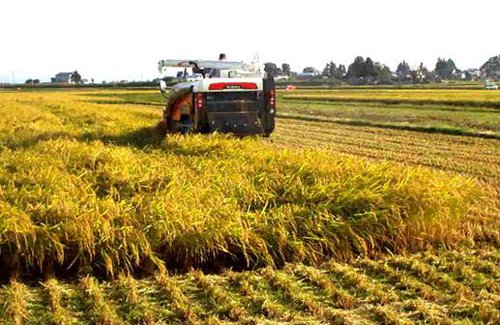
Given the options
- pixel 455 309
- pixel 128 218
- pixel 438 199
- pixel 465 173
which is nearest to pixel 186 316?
pixel 128 218

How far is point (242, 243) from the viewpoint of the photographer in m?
5.04

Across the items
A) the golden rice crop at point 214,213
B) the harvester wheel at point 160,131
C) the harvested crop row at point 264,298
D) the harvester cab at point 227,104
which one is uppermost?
the harvester cab at point 227,104

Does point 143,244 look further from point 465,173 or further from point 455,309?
point 465,173

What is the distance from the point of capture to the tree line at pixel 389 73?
110m

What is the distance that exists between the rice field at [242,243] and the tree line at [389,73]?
9414 centimetres

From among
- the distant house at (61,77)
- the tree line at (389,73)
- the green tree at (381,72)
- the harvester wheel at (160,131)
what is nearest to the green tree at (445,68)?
the tree line at (389,73)

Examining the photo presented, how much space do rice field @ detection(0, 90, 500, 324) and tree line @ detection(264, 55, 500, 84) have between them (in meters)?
94.1

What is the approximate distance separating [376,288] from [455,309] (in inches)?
23.9

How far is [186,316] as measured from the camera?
3.87m

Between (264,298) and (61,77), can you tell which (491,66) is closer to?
(61,77)

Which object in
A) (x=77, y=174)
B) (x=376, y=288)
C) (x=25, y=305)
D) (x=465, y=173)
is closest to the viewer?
(x=25, y=305)

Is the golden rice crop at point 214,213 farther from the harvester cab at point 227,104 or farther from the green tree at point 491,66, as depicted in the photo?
the green tree at point 491,66

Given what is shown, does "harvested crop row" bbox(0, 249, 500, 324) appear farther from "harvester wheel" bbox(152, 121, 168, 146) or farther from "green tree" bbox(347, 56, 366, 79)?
"green tree" bbox(347, 56, 366, 79)

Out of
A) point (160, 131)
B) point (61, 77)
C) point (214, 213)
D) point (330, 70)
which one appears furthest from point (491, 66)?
point (214, 213)
